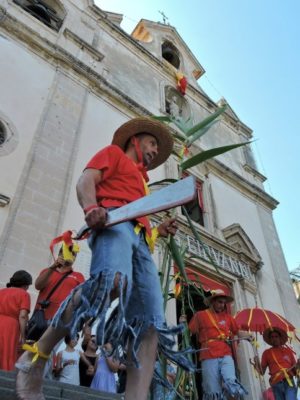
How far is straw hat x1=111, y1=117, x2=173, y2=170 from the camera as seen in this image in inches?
107

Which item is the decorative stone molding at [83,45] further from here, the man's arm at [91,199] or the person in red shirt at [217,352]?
the man's arm at [91,199]

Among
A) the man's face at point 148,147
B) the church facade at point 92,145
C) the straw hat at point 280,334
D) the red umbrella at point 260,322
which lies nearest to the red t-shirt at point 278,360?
the straw hat at point 280,334

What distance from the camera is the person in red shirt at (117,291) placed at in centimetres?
171

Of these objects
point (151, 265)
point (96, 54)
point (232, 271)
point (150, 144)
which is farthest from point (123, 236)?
point (96, 54)

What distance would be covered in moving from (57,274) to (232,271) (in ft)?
19.5

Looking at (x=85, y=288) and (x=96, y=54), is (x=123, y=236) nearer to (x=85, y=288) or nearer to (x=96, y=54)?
(x=85, y=288)

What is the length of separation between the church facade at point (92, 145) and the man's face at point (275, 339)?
41.2 inches

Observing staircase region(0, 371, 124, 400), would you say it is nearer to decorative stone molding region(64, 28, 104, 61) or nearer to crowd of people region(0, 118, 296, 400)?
crowd of people region(0, 118, 296, 400)

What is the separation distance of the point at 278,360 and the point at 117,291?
448 cm

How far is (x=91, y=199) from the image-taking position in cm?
197

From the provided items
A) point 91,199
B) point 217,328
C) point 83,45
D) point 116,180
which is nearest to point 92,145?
point 83,45

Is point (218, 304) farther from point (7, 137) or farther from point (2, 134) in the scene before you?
point (2, 134)

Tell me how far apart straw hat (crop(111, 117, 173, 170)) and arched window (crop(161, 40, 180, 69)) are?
13408mm

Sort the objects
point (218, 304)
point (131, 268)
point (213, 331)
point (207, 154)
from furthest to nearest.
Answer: point (218, 304) < point (213, 331) < point (207, 154) < point (131, 268)
